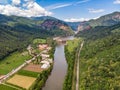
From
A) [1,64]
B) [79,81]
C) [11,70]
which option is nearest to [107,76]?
[79,81]

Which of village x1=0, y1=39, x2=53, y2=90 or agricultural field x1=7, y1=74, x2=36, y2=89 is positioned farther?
village x1=0, y1=39, x2=53, y2=90

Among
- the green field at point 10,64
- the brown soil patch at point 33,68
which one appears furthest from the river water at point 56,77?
the green field at point 10,64

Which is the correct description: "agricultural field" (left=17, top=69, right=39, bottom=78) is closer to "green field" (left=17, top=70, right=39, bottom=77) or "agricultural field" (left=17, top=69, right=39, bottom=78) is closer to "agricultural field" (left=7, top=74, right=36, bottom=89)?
"green field" (left=17, top=70, right=39, bottom=77)

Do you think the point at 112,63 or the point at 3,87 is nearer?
the point at 3,87

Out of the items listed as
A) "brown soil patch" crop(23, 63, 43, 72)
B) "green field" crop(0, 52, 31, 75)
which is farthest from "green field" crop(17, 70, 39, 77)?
"green field" crop(0, 52, 31, 75)

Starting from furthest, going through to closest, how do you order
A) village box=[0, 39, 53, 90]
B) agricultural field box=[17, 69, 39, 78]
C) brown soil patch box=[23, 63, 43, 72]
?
brown soil patch box=[23, 63, 43, 72], agricultural field box=[17, 69, 39, 78], village box=[0, 39, 53, 90]

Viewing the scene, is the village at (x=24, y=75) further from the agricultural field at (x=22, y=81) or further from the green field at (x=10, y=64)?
the green field at (x=10, y=64)

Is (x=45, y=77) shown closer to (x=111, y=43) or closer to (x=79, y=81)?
(x=79, y=81)

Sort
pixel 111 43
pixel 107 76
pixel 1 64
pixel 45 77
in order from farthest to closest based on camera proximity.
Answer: pixel 111 43 < pixel 1 64 < pixel 45 77 < pixel 107 76

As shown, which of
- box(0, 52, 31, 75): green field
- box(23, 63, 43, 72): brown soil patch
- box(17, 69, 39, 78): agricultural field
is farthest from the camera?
box(0, 52, 31, 75): green field
